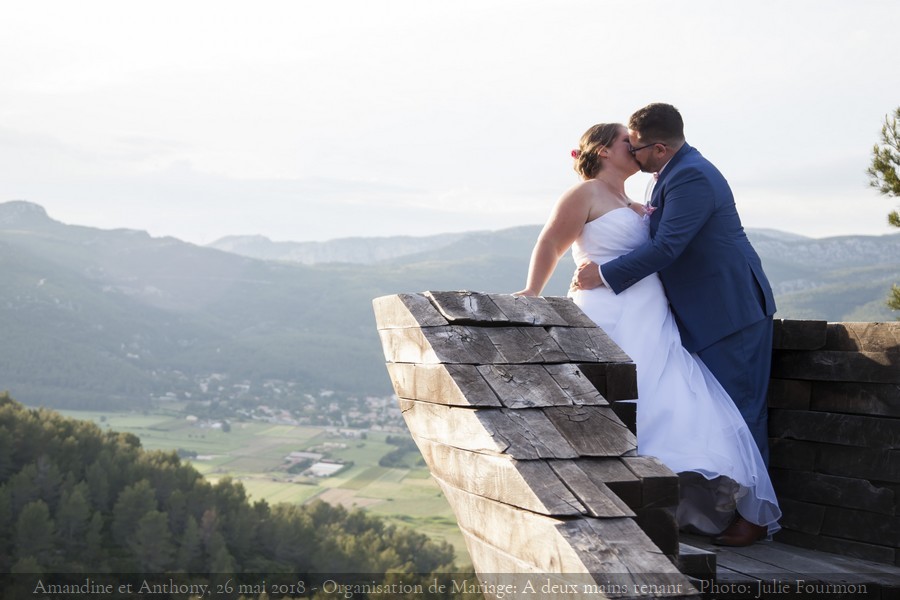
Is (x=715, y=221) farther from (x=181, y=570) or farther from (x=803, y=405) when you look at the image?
(x=181, y=570)

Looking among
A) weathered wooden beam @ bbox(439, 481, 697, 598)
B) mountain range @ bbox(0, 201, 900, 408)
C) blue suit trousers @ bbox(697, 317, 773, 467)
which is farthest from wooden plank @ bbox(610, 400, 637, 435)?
mountain range @ bbox(0, 201, 900, 408)

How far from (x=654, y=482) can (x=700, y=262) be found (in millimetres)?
1584

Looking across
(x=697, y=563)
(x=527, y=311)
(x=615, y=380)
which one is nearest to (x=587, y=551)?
(x=697, y=563)

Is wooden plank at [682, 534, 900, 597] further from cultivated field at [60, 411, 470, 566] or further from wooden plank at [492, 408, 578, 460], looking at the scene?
cultivated field at [60, 411, 470, 566]

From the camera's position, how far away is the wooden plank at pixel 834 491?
141 inches

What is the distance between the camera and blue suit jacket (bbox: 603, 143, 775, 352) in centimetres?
358

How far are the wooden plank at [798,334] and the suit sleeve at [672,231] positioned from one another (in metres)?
0.67

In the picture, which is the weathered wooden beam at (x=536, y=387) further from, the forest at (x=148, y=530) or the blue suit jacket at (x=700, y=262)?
the forest at (x=148, y=530)

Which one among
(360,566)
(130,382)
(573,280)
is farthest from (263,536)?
(130,382)

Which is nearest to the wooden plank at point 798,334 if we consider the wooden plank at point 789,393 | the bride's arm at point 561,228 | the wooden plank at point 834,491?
the wooden plank at point 789,393

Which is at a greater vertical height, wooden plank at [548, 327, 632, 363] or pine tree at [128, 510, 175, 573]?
wooden plank at [548, 327, 632, 363]

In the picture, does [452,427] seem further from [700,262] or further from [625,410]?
[700,262]

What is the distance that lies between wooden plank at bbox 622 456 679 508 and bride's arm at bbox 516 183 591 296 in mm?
1477

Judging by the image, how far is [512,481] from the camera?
218 centimetres
